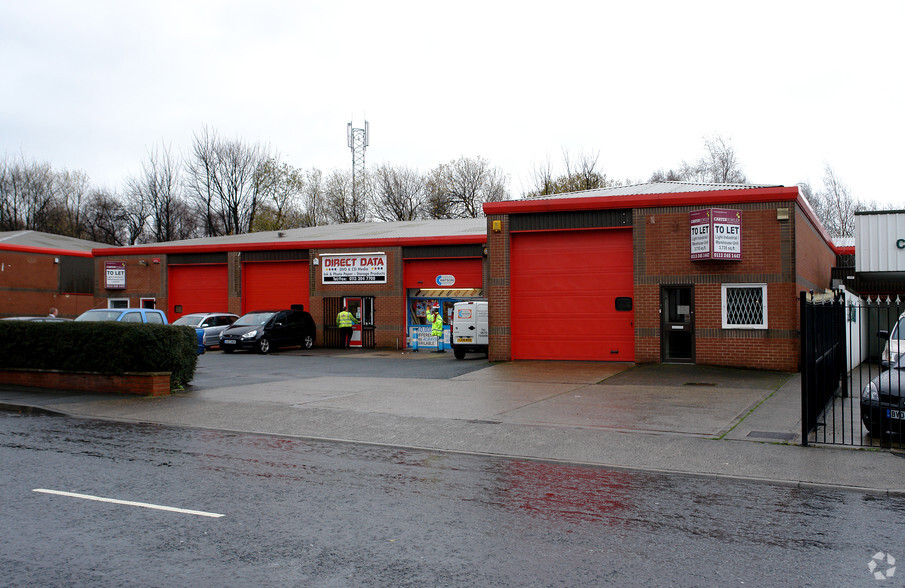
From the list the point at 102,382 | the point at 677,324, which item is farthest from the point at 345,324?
the point at 102,382

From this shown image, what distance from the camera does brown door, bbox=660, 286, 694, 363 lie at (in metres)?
18.5

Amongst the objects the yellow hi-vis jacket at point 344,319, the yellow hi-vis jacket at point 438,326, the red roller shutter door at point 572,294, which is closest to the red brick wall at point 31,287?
the yellow hi-vis jacket at point 344,319

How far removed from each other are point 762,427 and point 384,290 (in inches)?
786

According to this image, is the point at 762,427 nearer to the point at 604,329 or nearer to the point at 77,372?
the point at 604,329

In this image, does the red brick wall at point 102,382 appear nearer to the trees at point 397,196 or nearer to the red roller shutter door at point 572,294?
the red roller shutter door at point 572,294

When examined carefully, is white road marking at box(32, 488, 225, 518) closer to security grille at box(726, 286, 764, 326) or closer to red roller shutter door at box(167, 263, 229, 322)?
security grille at box(726, 286, 764, 326)

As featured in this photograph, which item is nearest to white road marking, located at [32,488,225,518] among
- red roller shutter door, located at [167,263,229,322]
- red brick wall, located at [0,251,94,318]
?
red roller shutter door, located at [167,263,229,322]

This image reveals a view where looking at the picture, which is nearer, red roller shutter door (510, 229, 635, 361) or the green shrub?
the green shrub

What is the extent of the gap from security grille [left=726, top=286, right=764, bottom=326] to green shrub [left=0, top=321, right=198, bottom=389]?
12837 mm

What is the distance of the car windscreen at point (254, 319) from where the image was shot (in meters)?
27.2

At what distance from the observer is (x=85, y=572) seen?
4.69 metres

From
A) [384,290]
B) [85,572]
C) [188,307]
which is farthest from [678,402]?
[188,307]

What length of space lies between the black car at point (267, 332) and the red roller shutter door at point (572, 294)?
10749 millimetres

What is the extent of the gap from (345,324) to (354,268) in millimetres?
2464
